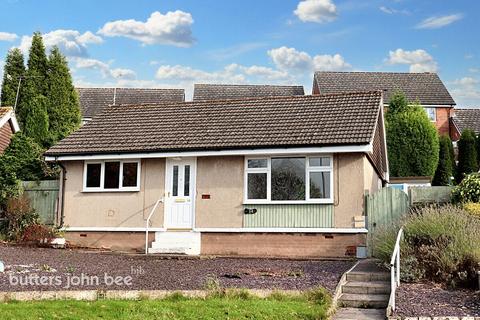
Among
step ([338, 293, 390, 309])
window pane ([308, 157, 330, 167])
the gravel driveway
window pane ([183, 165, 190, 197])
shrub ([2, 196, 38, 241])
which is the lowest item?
step ([338, 293, 390, 309])

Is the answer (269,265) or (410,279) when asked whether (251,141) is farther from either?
(410,279)

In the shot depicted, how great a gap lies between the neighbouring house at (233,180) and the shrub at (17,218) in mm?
1205

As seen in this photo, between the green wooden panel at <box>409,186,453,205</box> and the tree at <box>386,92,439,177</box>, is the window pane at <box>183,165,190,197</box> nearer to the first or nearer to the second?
the green wooden panel at <box>409,186,453,205</box>

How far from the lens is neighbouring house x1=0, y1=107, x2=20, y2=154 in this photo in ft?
92.9

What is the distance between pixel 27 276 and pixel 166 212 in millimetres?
7151

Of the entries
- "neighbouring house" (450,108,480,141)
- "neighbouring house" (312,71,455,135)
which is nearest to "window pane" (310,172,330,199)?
"neighbouring house" (312,71,455,135)

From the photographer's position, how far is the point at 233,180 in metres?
18.7

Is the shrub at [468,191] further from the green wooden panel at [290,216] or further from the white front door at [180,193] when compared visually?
the white front door at [180,193]

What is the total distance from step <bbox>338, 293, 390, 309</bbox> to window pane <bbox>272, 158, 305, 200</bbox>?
7.07m

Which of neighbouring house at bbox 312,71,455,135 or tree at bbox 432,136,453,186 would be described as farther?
neighbouring house at bbox 312,71,455,135

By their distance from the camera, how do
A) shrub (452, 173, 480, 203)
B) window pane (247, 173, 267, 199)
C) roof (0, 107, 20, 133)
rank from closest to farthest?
shrub (452, 173, 480, 203), window pane (247, 173, 267, 199), roof (0, 107, 20, 133)

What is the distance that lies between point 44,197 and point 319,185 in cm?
1003

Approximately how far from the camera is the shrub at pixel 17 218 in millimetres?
19953

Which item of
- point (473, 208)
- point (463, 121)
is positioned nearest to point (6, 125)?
point (473, 208)
